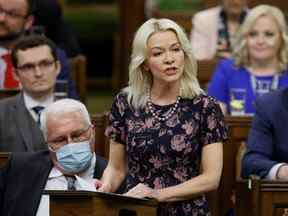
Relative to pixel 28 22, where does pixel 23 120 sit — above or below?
below

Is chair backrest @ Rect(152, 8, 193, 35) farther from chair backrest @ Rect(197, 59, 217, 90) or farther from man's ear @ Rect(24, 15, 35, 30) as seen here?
man's ear @ Rect(24, 15, 35, 30)

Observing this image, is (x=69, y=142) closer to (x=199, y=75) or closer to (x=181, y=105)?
(x=181, y=105)

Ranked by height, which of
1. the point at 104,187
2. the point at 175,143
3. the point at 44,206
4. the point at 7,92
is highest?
the point at 175,143

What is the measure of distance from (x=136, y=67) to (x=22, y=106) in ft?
4.88

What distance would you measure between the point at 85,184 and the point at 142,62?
0.64 meters

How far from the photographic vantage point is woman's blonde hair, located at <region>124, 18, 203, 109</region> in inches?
247

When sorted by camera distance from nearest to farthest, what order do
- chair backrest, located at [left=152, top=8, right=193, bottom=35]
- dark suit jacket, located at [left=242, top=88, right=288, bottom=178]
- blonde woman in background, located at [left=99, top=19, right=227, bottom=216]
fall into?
blonde woman in background, located at [left=99, top=19, right=227, bottom=216]
dark suit jacket, located at [left=242, top=88, right=288, bottom=178]
chair backrest, located at [left=152, top=8, right=193, bottom=35]

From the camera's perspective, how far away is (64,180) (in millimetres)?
6367

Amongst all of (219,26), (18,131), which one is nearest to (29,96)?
(18,131)

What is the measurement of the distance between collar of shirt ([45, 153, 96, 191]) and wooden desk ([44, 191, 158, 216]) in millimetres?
503

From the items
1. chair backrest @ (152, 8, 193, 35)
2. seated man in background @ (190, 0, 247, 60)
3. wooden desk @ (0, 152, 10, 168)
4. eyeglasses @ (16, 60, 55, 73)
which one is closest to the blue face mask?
wooden desk @ (0, 152, 10, 168)

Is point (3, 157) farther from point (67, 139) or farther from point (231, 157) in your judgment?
point (231, 157)

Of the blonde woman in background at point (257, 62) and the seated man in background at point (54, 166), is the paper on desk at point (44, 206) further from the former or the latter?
the blonde woman in background at point (257, 62)

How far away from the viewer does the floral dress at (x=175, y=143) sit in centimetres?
618
